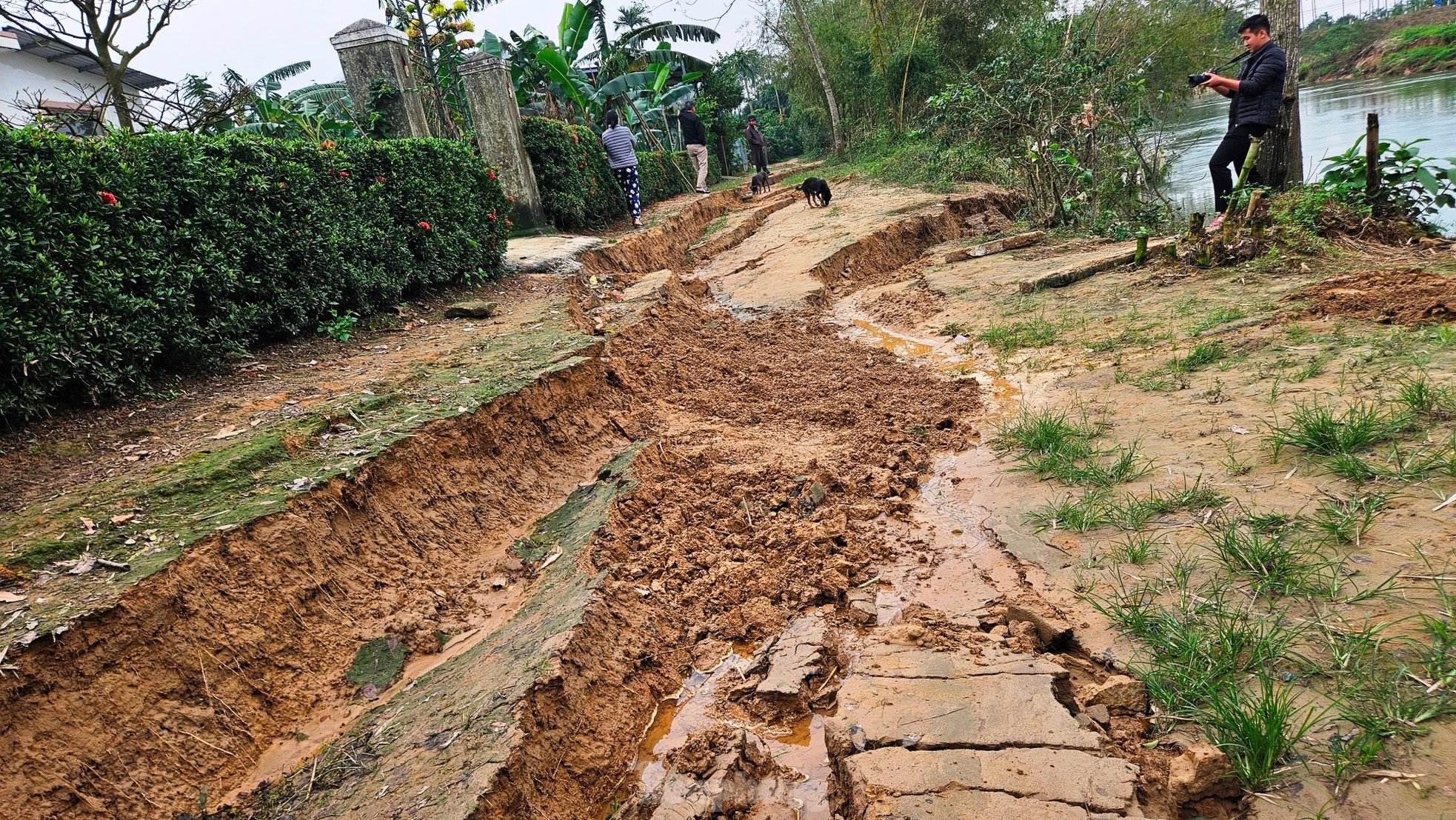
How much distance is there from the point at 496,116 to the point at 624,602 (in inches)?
354

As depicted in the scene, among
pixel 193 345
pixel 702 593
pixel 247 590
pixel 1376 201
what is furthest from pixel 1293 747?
pixel 1376 201

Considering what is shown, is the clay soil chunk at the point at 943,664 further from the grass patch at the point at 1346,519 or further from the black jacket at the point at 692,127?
the black jacket at the point at 692,127

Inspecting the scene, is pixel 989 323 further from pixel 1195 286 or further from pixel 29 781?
pixel 29 781

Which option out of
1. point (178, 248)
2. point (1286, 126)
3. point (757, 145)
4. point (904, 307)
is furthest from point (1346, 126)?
point (178, 248)

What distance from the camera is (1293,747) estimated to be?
183cm

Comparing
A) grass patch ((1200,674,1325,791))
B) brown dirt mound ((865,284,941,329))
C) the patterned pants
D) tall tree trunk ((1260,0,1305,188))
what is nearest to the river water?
tall tree trunk ((1260,0,1305,188))

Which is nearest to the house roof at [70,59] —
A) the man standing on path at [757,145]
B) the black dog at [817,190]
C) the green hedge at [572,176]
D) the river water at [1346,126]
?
the green hedge at [572,176]

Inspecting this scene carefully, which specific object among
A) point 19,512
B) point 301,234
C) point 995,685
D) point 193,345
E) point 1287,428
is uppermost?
point 301,234

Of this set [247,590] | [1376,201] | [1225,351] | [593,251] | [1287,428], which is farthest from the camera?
[593,251]

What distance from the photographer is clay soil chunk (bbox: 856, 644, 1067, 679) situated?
7.87 feet

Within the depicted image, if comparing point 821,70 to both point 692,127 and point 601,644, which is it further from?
point 601,644

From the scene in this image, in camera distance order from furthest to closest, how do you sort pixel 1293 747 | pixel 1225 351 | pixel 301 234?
pixel 301 234
pixel 1225 351
pixel 1293 747

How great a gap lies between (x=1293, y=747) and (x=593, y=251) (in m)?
8.90

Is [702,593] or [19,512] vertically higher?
[19,512]
